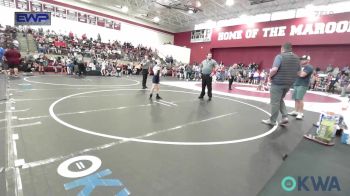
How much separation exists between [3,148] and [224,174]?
278 centimetres

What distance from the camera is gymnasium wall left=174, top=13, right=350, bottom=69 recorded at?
1584cm

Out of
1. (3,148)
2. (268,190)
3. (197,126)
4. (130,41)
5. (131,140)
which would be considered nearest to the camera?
(268,190)

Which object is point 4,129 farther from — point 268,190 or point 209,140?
point 268,190

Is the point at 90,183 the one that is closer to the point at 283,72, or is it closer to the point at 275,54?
the point at 283,72

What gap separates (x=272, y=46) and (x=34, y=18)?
19.4m

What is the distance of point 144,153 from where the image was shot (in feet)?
8.91

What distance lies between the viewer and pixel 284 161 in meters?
2.71

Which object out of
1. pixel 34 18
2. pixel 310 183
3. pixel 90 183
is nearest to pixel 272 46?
pixel 34 18

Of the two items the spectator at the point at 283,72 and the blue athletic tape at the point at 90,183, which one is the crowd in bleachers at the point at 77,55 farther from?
the blue athletic tape at the point at 90,183

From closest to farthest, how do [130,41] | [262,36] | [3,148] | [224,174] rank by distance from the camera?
1. [224,174]
2. [3,148]
3. [262,36]
4. [130,41]

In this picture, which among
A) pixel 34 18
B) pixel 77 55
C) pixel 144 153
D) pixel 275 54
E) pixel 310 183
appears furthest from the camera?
pixel 275 54

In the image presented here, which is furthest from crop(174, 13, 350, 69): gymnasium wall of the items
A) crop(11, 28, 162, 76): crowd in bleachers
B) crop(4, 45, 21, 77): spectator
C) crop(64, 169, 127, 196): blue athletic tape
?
crop(4, 45, 21, 77): spectator

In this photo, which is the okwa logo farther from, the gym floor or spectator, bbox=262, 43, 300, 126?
spectator, bbox=262, 43, 300, 126

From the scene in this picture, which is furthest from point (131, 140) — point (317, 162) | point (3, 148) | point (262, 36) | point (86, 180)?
Answer: point (262, 36)
